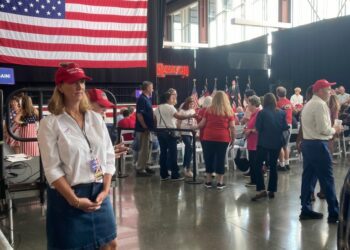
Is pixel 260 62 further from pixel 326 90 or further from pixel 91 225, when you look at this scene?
pixel 91 225

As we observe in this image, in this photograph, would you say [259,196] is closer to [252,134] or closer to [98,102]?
[252,134]

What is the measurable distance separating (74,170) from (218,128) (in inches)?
139

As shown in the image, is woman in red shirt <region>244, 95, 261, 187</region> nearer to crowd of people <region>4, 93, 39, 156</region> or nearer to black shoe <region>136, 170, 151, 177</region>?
black shoe <region>136, 170, 151, 177</region>

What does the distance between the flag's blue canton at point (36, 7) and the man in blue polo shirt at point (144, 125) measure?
12.2 ft

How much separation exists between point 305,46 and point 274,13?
244cm

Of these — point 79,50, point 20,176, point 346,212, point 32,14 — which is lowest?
point 20,176

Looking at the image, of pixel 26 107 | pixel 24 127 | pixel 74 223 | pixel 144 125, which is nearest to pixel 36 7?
pixel 144 125

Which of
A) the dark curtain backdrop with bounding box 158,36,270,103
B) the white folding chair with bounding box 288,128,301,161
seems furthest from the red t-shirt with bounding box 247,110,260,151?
the dark curtain backdrop with bounding box 158,36,270,103

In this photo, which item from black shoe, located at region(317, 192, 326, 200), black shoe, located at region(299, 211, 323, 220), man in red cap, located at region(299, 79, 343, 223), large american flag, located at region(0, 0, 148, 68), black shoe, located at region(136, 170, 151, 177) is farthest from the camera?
large american flag, located at region(0, 0, 148, 68)

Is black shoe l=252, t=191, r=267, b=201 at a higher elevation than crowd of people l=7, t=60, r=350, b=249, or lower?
lower

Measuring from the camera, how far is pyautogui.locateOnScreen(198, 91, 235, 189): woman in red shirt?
5.21 meters

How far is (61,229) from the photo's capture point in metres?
1.84

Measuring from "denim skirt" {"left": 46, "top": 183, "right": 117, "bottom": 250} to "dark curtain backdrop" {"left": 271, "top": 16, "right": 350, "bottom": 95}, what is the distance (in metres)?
11.5

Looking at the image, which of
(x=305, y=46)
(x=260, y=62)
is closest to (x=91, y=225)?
(x=305, y=46)
